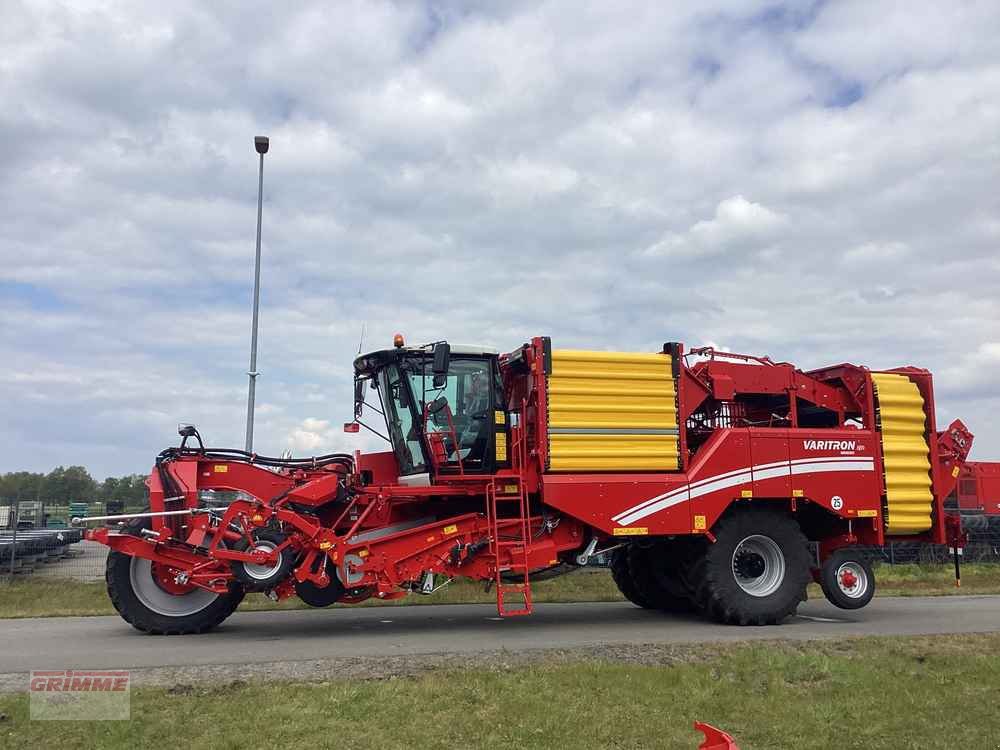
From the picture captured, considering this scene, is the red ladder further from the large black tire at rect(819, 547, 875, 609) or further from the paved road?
the large black tire at rect(819, 547, 875, 609)

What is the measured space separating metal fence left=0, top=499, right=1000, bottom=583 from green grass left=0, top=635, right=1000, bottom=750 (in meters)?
11.0

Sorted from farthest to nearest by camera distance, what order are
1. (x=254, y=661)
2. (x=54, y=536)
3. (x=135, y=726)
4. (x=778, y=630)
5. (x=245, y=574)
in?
(x=54, y=536)
(x=778, y=630)
(x=245, y=574)
(x=254, y=661)
(x=135, y=726)

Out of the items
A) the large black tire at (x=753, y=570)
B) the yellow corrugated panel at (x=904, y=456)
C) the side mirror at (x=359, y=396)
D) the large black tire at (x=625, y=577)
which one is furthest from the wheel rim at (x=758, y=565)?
the side mirror at (x=359, y=396)

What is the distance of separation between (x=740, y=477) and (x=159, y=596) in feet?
24.5

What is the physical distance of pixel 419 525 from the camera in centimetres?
1109

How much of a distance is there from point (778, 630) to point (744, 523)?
4.66ft

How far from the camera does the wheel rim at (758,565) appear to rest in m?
11.6

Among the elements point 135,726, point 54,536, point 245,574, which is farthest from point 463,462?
point 54,536

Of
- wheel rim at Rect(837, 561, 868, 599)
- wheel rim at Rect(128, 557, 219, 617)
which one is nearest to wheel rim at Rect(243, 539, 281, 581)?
wheel rim at Rect(128, 557, 219, 617)

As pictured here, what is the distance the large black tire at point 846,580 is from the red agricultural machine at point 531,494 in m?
0.03

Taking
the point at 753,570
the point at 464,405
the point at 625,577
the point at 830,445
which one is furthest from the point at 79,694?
the point at 830,445

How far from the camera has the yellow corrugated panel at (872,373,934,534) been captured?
12492 millimetres

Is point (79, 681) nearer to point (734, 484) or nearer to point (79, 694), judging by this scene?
point (79, 694)

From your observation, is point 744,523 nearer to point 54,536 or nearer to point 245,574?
point 245,574
